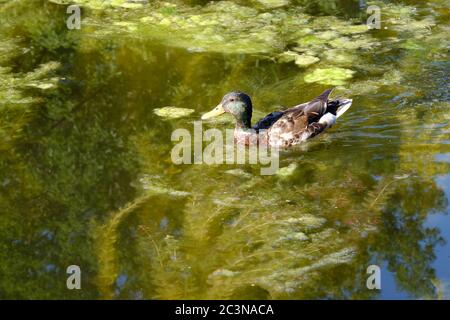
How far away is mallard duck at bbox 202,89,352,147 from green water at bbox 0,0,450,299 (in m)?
0.16

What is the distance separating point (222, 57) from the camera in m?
9.46

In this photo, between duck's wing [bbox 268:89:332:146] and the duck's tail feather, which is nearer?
duck's wing [bbox 268:89:332:146]

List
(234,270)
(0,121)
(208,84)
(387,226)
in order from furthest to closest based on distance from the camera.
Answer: (208,84) → (0,121) → (387,226) → (234,270)

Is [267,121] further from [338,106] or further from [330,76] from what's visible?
[330,76]

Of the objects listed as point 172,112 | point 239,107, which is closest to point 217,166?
point 239,107

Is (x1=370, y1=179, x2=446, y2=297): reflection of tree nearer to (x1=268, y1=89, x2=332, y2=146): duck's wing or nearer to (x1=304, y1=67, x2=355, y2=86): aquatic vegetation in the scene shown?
(x1=268, y1=89, x2=332, y2=146): duck's wing

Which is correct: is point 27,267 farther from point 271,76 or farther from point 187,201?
point 271,76

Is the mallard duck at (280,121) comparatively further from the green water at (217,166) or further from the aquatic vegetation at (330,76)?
the aquatic vegetation at (330,76)

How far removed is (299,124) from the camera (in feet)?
25.1

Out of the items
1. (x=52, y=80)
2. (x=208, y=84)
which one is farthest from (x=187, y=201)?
(x=52, y=80)

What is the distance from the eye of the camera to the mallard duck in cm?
762

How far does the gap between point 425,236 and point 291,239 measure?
39.6 inches

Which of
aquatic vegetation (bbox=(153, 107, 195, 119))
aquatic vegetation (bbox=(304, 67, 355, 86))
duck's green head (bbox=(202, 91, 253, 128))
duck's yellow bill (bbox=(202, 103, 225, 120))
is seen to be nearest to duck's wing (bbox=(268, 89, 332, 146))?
duck's green head (bbox=(202, 91, 253, 128))

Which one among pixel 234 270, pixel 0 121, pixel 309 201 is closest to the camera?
pixel 234 270
